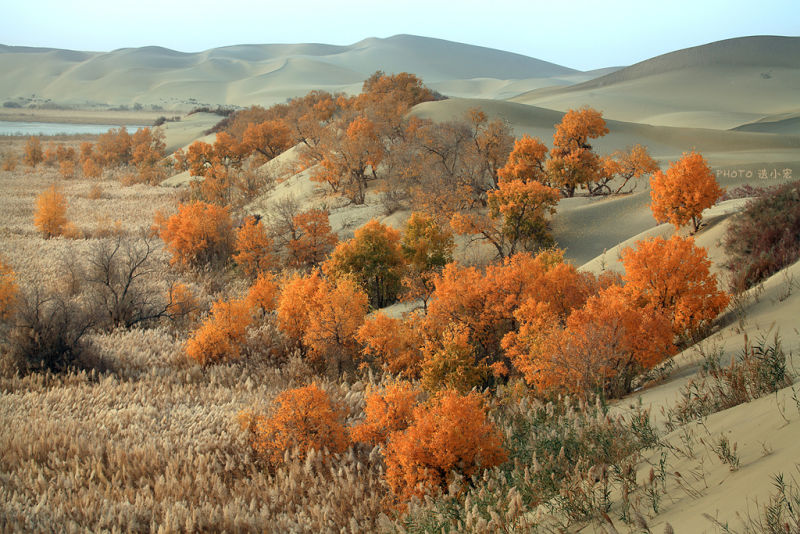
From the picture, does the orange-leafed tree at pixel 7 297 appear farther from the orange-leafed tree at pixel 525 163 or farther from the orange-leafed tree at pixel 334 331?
the orange-leafed tree at pixel 525 163

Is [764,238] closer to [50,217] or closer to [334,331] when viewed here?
[334,331]

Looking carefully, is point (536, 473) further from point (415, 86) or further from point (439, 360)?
point (415, 86)

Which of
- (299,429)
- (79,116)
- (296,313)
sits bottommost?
(296,313)

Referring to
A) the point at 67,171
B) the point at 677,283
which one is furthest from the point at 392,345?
the point at 67,171

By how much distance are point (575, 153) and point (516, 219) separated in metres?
8.78

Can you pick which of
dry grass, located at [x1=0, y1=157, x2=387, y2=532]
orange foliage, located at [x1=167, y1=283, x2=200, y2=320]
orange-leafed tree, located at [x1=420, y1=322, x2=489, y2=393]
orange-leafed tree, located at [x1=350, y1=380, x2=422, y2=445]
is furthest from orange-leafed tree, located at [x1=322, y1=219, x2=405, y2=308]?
orange-leafed tree, located at [x1=350, y1=380, x2=422, y2=445]

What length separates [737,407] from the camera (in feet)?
18.7

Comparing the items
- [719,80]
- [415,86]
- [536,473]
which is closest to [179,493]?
[536,473]

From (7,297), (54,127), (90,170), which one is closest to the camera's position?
(7,297)

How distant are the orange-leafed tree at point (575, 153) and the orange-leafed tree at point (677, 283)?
2063 cm

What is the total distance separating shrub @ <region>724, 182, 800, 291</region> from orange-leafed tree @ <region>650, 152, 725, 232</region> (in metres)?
1.42

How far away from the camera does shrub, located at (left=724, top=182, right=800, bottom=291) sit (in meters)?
14.8

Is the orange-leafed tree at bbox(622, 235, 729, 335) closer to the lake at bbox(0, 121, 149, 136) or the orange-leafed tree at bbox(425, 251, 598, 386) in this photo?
the orange-leafed tree at bbox(425, 251, 598, 386)

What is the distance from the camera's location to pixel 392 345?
16.2 metres
